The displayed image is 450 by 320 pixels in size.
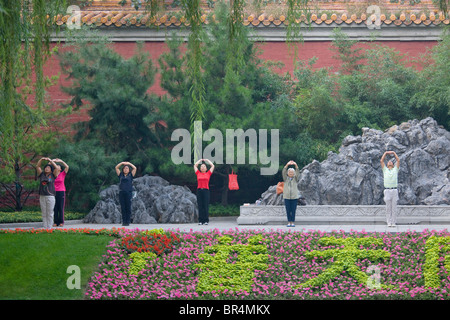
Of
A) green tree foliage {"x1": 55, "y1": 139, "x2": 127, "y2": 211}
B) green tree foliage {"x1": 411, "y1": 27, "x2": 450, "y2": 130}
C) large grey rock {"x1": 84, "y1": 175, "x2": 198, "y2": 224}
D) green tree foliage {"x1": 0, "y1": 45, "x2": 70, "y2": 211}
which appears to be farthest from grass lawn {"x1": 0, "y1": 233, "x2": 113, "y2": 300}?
green tree foliage {"x1": 411, "y1": 27, "x2": 450, "y2": 130}

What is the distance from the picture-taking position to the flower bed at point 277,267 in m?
9.57

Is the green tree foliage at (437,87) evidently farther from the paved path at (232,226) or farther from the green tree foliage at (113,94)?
the green tree foliage at (113,94)

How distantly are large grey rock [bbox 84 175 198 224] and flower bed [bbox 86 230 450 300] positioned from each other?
4.85 metres

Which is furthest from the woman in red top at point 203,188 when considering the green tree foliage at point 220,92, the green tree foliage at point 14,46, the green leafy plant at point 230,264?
the green tree foliage at point 14,46

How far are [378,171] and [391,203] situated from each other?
8.93ft

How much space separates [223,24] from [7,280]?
34.1ft

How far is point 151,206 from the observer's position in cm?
1684

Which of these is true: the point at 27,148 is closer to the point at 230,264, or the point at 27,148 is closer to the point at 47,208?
the point at 47,208

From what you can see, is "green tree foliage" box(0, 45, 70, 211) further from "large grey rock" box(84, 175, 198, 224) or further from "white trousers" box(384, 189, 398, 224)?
"white trousers" box(384, 189, 398, 224)

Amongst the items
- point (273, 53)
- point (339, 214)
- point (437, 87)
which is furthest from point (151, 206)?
point (437, 87)

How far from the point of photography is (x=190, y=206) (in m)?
16.5

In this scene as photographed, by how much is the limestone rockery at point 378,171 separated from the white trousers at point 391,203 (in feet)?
6.47
